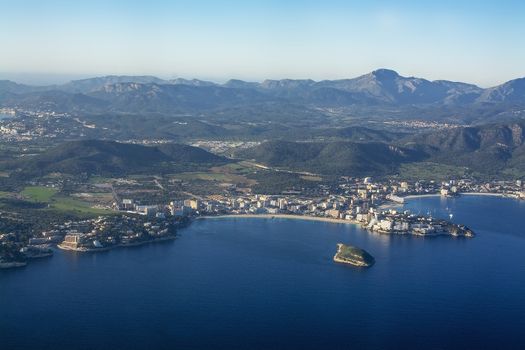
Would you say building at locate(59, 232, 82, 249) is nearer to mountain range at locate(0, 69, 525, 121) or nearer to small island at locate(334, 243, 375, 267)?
small island at locate(334, 243, 375, 267)

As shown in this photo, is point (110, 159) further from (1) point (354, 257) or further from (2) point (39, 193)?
(1) point (354, 257)

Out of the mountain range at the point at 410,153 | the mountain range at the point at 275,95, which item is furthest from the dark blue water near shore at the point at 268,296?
the mountain range at the point at 275,95

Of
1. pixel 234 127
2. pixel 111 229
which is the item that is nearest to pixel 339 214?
pixel 111 229

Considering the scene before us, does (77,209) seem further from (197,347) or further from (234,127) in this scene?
(234,127)

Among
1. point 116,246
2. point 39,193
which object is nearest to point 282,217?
point 116,246

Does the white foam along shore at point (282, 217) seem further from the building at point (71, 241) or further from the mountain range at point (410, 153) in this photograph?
the mountain range at point (410, 153)

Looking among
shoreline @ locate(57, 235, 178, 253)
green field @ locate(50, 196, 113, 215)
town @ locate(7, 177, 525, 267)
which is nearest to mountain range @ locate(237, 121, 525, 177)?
town @ locate(7, 177, 525, 267)
